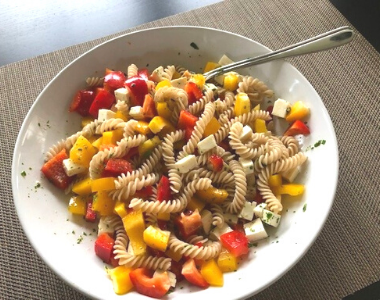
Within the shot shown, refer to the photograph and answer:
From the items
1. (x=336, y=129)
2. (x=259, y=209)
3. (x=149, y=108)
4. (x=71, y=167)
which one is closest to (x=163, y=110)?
(x=149, y=108)

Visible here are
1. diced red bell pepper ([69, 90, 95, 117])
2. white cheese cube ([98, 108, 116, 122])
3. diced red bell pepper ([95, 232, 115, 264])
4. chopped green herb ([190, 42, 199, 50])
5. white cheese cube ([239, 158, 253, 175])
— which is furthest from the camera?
chopped green herb ([190, 42, 199, 50])

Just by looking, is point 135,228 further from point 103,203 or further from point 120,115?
point 120,115

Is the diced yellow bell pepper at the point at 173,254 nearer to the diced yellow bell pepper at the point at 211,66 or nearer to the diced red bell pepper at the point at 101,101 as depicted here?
the diced red bell pepper at the point at 101,101

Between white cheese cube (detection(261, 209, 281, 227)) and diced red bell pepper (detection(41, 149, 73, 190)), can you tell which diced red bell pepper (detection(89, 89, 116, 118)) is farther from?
white cheese cube (detection(261, 209, 281, 227))

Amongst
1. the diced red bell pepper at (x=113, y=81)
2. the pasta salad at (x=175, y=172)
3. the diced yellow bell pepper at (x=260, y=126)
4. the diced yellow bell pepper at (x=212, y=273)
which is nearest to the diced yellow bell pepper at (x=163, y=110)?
the pasta salad at (x=175, y=172)

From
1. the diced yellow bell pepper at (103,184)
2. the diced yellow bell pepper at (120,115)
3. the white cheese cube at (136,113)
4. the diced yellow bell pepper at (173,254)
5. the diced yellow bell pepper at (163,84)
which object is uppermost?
the diced yellow bell pepper at (163,84)

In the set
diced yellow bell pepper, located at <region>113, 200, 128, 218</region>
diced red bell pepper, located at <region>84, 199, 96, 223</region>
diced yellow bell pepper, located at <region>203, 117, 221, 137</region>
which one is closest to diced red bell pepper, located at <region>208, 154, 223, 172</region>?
diced yellow bell pepper, located at <region>203, 117, 221, 137</region>

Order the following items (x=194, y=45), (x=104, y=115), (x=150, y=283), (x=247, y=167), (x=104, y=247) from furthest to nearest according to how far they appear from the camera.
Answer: (x=194, y=45), (x=104, y=115), (x=247, y=167), (x=104, y=247), (x=150, y=283)
